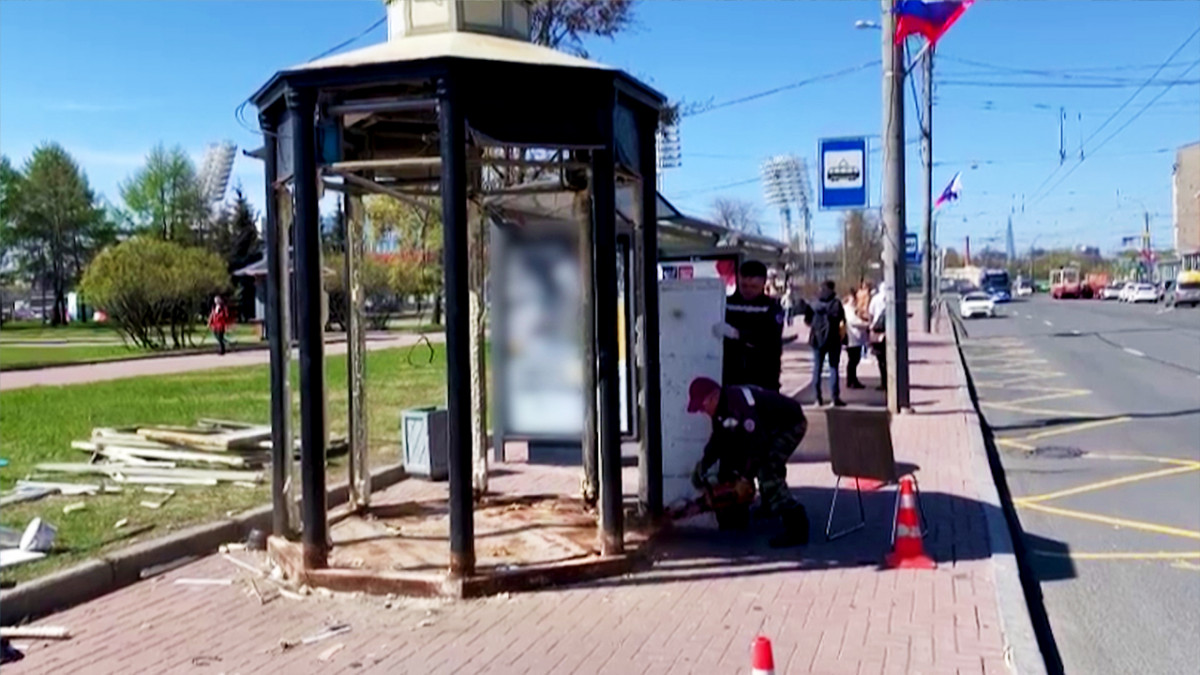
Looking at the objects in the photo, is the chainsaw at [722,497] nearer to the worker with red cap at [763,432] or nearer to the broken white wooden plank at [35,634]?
the worker with red cap at [763,432]

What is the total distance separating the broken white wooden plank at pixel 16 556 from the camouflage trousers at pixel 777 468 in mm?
4479

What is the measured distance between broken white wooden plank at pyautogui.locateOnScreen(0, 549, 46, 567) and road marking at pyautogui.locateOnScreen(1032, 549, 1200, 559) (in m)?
6.54

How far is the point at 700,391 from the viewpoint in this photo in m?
7.71

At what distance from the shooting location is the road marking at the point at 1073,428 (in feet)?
47.2

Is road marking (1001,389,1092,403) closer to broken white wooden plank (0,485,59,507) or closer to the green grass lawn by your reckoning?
the green grass lawn

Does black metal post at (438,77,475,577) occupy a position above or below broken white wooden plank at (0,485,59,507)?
above

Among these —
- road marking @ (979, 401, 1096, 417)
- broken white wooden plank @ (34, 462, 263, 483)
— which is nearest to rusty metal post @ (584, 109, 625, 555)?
broken white wooden plank @ (34, 462, 263, 483)

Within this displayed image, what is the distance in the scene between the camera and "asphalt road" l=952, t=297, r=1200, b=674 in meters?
6.38

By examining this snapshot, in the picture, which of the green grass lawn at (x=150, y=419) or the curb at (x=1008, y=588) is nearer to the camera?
the curb at (x=1008, y=588)

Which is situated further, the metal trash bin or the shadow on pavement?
the shadow on pavement

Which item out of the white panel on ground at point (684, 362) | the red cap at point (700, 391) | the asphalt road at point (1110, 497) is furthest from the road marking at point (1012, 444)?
the red cap at point (700, 391)

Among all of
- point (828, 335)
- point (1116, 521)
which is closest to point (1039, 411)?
point (828, 335)

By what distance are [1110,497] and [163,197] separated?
73.7m

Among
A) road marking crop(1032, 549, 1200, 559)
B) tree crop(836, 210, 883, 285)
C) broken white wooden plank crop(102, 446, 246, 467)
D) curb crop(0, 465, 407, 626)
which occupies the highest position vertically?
tree crop(836, 210, 883, 285)
